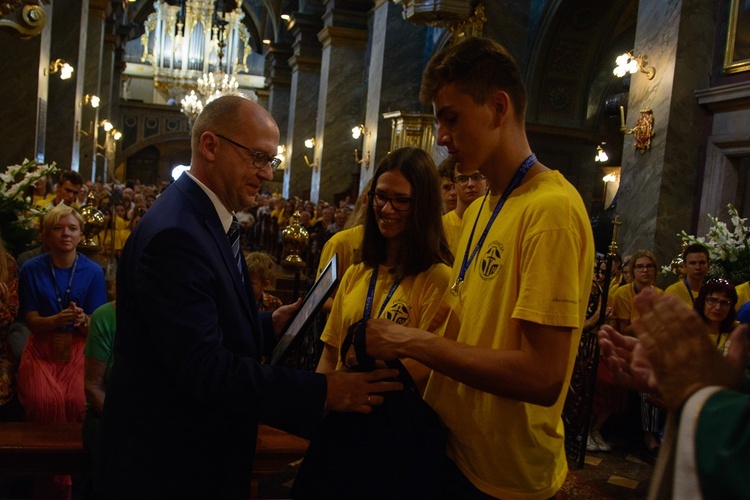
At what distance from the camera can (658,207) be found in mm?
8406

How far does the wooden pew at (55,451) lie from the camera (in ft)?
11.0

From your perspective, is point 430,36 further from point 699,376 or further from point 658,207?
point 699,376

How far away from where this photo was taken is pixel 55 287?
4559mm

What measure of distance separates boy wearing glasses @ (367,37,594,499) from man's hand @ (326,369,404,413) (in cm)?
8

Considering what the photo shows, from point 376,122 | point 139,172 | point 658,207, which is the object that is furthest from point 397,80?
point 139,172

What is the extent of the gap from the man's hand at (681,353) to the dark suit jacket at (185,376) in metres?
0.94

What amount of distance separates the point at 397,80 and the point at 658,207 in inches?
355

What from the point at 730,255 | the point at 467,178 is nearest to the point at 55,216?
the point at 467,178

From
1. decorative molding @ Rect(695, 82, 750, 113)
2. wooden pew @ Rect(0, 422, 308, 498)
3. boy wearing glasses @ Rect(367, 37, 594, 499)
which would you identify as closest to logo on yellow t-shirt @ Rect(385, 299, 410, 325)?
boy wearing glasses @ Rect(367, 37, 594, 499)

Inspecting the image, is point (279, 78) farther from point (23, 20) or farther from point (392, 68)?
point (23, 20)

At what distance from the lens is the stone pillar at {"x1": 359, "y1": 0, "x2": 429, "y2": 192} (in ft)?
52.7

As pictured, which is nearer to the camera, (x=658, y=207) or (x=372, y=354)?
(x=372, y=354)

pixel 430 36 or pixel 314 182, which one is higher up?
pixel 430 36

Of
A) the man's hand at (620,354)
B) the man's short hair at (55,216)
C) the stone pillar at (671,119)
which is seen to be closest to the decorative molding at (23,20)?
the man's short hair at (55,216)
